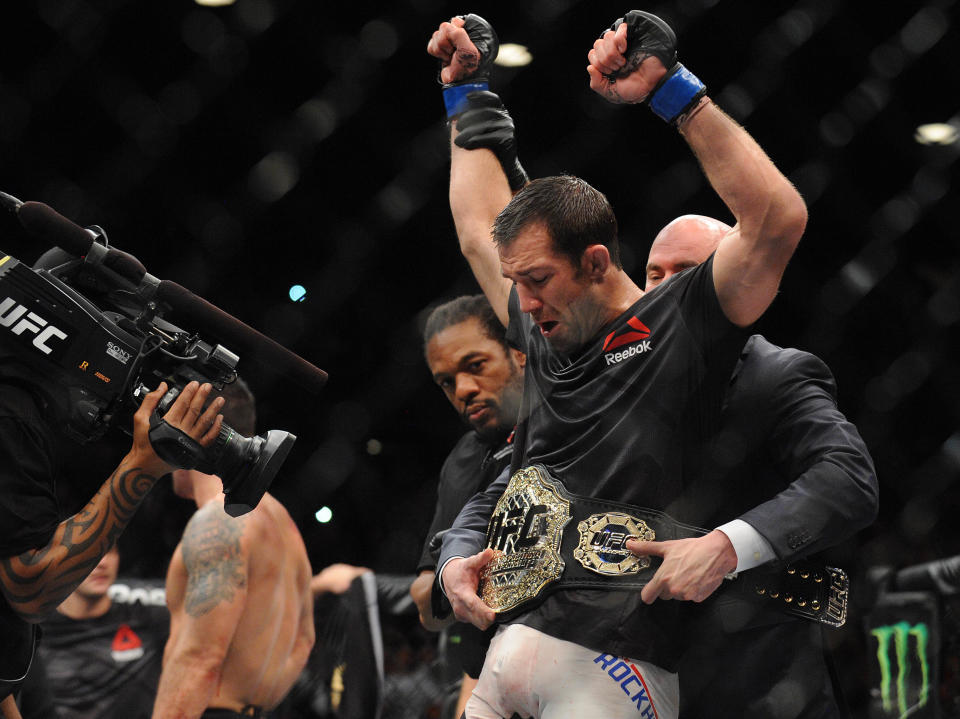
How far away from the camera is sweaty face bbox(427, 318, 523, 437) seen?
2262mm

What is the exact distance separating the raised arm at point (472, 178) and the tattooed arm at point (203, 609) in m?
1.01

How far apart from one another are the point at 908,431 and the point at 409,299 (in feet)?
8.64

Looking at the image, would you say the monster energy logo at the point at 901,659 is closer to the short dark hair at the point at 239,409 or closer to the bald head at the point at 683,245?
the bald head at the point at 683,245

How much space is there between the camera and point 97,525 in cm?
162

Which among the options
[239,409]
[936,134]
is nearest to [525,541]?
[239,409]

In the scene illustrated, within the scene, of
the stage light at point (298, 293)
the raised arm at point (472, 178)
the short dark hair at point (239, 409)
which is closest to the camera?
the raised arm at point (472, 178)

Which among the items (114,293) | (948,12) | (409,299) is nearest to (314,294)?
(409,299)

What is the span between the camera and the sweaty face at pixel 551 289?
57.8 inches

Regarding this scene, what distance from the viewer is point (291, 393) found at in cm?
509

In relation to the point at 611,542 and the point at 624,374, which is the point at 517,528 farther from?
the point at 624,374

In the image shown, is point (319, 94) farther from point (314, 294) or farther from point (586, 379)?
point (586, 379)

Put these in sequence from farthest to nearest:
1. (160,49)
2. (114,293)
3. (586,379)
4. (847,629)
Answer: (847,629), (160,49), (114,293), (586,379)

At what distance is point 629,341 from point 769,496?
0.37 m

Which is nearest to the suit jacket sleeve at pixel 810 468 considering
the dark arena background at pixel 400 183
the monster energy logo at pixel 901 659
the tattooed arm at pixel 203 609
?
the tattooed arm at pixel 203 609
